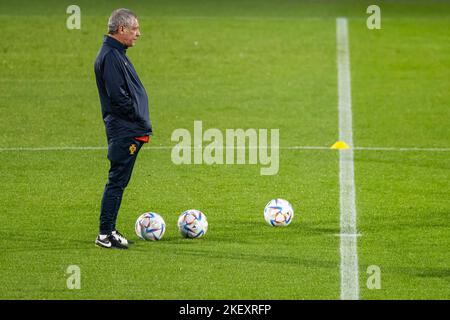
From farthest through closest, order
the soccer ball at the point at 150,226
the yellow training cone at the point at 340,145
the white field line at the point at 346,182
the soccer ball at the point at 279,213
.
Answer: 1. the yellow training cone at the point at 340,145
2. the soccer ball at the point at 279,213
3. the soccer ball at the point at 150,226
4. the white field line at the point at 346,182

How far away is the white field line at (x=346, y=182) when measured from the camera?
11.8 m

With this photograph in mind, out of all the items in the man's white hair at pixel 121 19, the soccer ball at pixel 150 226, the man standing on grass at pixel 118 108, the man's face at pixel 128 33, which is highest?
the man's white hair at pixel 121 19

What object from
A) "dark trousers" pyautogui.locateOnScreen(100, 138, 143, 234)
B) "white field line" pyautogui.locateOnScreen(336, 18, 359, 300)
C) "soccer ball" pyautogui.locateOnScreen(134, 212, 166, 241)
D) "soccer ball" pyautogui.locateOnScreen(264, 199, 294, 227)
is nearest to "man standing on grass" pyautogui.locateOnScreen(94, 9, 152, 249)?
"dark trousers" pyautogui.locateOnScreen(100, 138, 143, 234)

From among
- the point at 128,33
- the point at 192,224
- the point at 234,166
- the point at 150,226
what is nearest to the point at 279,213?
the point at 192,224

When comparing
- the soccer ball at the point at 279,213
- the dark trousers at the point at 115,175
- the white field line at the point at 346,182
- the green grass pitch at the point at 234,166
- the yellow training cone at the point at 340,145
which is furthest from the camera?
the yellow training cone at the point at 340,145

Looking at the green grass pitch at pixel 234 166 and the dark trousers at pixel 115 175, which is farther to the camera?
the dark trousers at pixel 115 175

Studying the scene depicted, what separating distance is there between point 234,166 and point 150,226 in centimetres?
424

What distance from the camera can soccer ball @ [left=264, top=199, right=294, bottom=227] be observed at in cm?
1373

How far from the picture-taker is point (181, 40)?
83.7 feet

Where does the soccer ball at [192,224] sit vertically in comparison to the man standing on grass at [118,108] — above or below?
below

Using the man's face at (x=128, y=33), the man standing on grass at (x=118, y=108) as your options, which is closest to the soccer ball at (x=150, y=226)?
the man standing on grass at (x=118, y=108)

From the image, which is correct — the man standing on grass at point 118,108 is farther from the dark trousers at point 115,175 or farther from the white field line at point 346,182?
Result: the white field line at point 346,182

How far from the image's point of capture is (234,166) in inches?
675

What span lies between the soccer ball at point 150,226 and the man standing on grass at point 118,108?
1.12 feet
